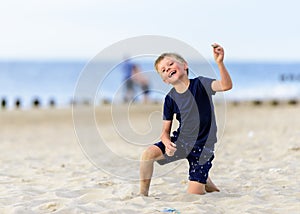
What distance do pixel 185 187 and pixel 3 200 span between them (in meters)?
1.66

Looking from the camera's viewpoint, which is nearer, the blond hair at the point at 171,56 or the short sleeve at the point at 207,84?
the short sleeve at the point at 207,84

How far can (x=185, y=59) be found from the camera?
4777 mm

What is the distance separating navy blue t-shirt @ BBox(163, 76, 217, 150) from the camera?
463 cm

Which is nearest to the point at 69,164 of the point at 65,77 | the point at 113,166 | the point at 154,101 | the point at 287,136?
the point at 113,166

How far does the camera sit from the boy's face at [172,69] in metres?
4.66

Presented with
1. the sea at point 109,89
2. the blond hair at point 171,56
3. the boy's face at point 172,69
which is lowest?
A: the sea at point 109,89

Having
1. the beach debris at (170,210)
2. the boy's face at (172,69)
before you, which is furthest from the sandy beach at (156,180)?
the boy's face at (172,69)

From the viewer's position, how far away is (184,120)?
467cm

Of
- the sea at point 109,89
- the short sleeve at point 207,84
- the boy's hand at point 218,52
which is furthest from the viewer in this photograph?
the sea at point 109,89

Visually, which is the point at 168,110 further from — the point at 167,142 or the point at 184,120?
the point at 167,142

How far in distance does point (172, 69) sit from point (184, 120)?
0.44 meters

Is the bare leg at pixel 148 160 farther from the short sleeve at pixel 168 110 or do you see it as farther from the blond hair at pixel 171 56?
the blond hair at pixel 171 56

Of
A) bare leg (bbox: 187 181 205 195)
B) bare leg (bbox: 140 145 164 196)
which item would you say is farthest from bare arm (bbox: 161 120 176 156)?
bare leg (bbox: 187 181 205 195)

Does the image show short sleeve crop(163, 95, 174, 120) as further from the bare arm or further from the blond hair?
the blond hair
